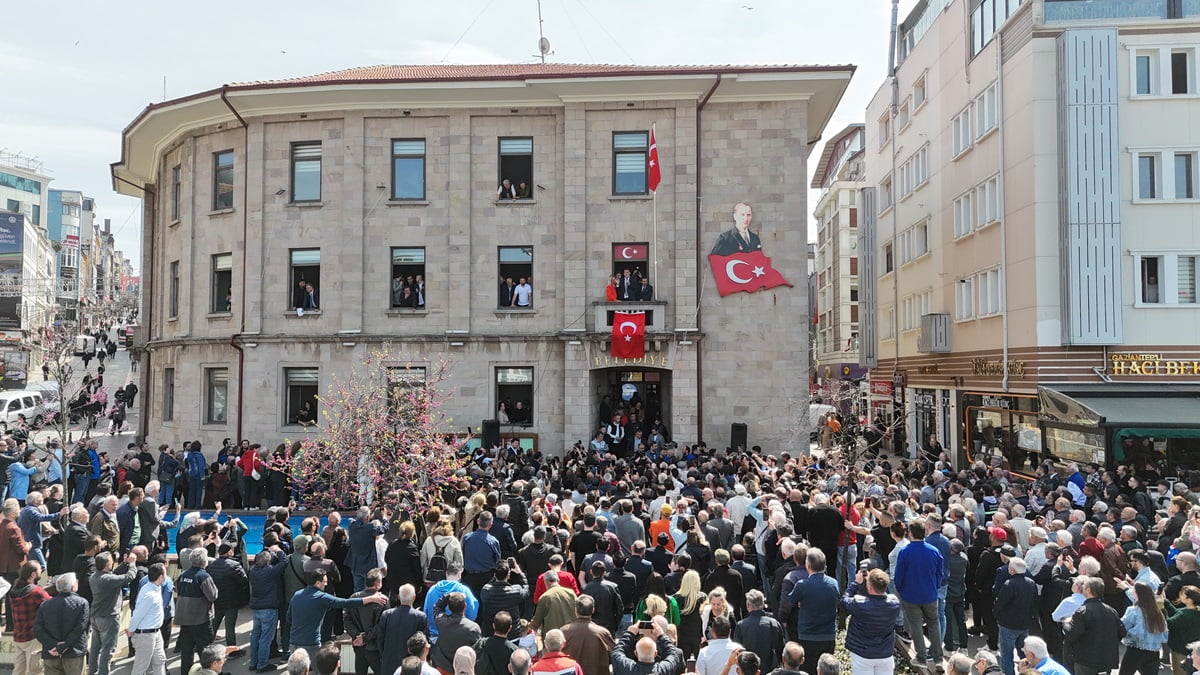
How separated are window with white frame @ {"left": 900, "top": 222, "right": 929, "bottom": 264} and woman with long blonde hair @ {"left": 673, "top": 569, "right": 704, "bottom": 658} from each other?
2865 cm

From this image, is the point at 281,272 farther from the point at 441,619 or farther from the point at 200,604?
the point at 441,619

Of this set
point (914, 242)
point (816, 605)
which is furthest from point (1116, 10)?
point (816, 605)

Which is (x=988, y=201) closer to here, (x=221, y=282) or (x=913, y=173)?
(x=913, y=173)

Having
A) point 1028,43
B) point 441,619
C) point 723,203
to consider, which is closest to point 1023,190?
point 1028,43

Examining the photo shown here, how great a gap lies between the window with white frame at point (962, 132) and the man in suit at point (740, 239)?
10096mm

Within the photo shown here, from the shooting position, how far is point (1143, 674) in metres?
9.41

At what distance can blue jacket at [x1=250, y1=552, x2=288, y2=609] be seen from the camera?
10352 mm

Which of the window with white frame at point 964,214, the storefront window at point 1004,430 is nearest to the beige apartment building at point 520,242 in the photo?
the window with white frame at point 964,214

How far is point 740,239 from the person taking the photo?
82.3 feet

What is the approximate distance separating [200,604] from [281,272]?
18.3 meters

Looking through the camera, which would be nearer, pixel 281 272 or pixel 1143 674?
pixel 1143 674

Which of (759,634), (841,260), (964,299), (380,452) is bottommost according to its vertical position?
(759,634)

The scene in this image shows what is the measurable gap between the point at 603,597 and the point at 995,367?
22178mm

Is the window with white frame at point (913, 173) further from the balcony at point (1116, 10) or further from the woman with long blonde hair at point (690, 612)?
the woman with long blonde hair at point (690, 612)
